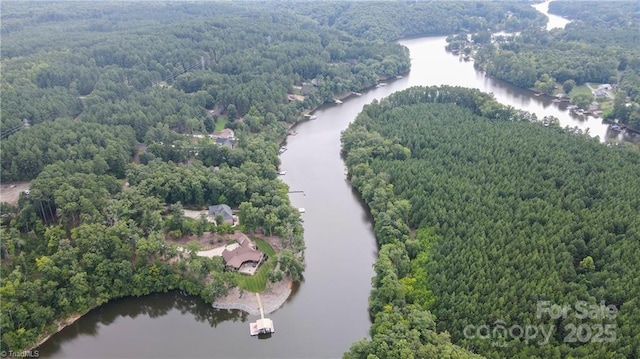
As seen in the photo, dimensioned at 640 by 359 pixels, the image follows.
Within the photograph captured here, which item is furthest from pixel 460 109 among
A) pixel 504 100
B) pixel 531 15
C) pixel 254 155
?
pixel 531 15

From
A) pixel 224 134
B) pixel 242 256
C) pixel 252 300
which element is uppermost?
pixel 224 134

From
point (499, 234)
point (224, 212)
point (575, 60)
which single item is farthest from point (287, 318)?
point (575, 60)

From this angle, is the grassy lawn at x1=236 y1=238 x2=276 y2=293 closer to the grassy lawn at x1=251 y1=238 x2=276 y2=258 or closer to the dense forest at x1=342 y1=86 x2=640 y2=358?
the grassy lawn at x1=251 y1=238 x2=276 y2=258

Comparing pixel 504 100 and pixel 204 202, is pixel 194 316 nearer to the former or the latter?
pixel 204 202

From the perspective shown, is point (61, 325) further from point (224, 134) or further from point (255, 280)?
point (224, 134)

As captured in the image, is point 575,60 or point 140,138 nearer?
point 140,138

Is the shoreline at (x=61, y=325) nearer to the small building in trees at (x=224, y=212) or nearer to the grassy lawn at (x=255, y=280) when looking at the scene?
the grassy lawn at (x=255, y=280)
